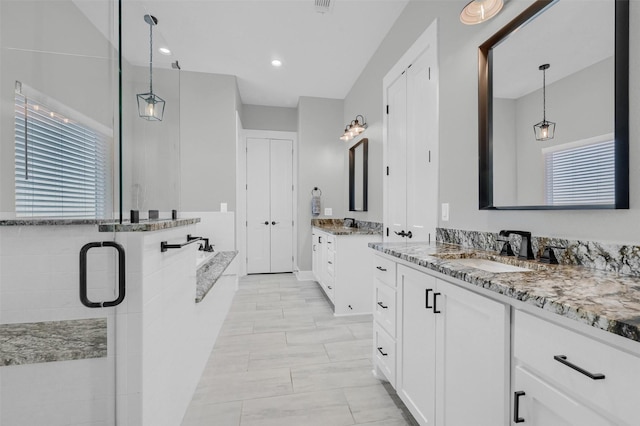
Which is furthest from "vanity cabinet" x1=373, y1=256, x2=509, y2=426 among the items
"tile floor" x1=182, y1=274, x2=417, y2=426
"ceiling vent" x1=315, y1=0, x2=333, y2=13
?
"ceiling vent" x1=315, y1=0, x2=333, y2=13

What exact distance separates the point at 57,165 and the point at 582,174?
2.39m

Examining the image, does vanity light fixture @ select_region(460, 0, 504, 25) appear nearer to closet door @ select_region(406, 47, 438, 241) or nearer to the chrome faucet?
closet door @ select_region(406, 47, 438, 241)

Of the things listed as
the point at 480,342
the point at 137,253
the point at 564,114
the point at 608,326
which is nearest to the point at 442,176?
the point at 564,114

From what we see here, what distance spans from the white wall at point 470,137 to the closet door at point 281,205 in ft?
9.71

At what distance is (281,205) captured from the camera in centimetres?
518

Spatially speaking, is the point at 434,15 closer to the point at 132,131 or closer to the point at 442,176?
the point at 442,176

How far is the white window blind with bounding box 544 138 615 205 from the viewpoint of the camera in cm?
106

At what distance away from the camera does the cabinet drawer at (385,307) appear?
1666mm

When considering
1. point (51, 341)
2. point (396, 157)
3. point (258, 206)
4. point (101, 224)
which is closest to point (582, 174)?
point (396, 157)

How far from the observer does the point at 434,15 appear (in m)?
2.16

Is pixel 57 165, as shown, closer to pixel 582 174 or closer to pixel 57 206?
pixel 57 206

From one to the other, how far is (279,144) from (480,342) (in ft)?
15.5

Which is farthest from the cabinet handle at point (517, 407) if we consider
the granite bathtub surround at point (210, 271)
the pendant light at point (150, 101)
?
the pendant light at point (150, 101)

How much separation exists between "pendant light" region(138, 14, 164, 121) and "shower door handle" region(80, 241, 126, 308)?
2.63 ft
